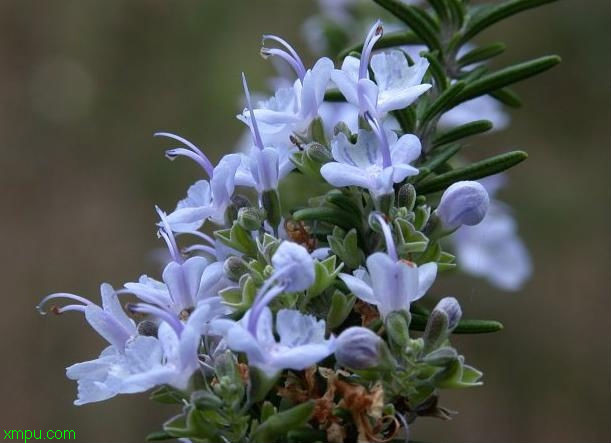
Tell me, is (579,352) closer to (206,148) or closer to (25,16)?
(206,148)

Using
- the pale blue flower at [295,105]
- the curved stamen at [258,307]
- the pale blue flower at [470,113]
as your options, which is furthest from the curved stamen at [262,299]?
the pale blue flower at [470,113]

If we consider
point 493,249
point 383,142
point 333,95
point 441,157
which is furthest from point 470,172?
point 493,249

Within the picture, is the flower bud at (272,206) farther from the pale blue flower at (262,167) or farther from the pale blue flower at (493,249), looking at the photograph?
the pale blue flower at (493,249)

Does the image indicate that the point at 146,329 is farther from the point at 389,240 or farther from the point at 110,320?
the point at 389,240

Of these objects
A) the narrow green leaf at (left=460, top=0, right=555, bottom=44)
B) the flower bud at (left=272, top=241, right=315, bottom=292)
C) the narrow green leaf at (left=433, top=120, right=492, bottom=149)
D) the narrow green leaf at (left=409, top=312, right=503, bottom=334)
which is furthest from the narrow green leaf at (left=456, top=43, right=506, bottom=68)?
the flower bud at (left=272, top=241, right=315, bottom=292)

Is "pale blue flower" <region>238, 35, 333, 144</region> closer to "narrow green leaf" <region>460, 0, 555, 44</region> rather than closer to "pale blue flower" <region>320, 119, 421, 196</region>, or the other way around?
"pale blue flower" <region>320, 119, 421, 196</region>

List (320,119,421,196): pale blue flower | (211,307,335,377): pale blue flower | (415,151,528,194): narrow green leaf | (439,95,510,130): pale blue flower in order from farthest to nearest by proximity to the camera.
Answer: (439,95,510,130): pale blue flower → (415,151,528,194): narrow green leaf → (320,119,421,196): pale blue flower → (211,307,335,377): pale blue flower
